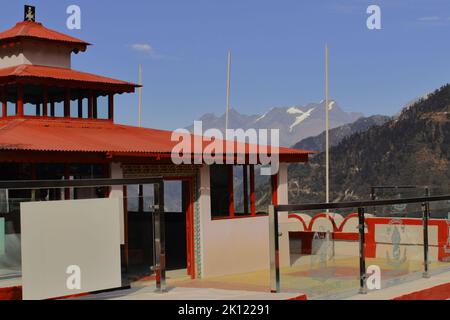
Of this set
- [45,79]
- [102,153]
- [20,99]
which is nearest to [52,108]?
[45,79]

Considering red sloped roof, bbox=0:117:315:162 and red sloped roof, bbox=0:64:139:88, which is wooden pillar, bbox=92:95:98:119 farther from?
red sloped roof, bbox=0:64:139:88

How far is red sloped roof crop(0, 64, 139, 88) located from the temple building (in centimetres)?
4

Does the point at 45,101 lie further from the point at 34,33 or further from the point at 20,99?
the point at 34,33

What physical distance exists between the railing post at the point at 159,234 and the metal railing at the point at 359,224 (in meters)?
1.61

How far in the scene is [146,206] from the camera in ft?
34.8

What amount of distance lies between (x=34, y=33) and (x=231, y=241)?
902cm

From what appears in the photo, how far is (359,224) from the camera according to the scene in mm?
11500

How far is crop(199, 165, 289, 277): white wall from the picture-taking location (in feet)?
59.6

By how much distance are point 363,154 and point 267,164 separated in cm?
8415

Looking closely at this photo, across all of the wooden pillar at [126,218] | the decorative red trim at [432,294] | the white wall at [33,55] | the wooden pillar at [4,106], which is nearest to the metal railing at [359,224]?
the decorative red trim at [432,294]

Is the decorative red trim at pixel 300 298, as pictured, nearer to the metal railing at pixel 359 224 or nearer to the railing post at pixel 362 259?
the metal railing at pixel 359 224

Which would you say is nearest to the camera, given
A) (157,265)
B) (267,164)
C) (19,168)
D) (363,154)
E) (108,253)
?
(108,253)
